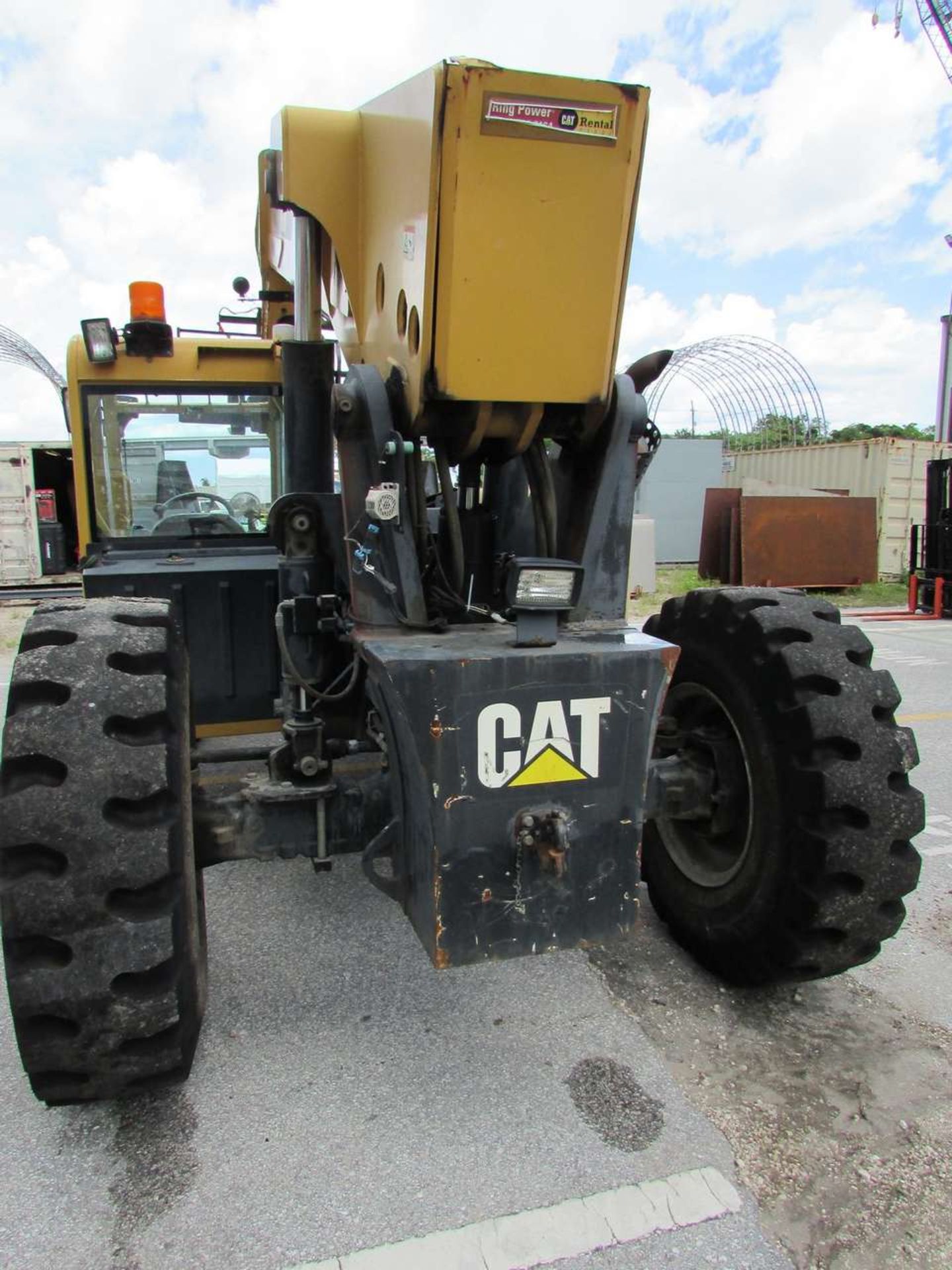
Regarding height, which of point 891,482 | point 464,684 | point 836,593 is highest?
point 891,482

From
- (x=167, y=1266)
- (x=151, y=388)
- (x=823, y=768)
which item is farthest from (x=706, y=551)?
(x=167, y=1266)

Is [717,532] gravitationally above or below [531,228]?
below

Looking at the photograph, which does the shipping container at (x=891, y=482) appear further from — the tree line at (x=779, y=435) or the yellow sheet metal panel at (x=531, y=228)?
the yellow sheet metal panel at (x=531, y=228)

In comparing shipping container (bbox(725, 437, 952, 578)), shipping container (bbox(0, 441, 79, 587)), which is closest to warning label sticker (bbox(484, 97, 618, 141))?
shipping container (bbox(0, 441, 79, 587))

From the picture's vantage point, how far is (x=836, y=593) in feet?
54.2

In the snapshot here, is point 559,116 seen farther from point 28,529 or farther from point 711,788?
point 28,529

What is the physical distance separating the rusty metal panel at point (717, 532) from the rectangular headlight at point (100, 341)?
1321 cm

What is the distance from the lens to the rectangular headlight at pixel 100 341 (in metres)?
4.45

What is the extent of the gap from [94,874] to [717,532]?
15.5 m

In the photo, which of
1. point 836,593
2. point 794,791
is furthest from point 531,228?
point 836,593

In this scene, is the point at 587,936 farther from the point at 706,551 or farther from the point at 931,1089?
the point at 706,551

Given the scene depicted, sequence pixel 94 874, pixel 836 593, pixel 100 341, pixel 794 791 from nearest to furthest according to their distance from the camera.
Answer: pixel 94 874
pixel 794 791
pixel 100 341
pixel 836 593

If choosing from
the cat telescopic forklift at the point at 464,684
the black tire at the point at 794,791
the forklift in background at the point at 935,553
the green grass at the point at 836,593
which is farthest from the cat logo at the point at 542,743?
the forklift in background at the point at 935,553

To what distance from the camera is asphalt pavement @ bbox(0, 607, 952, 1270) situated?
2162 millimetres
